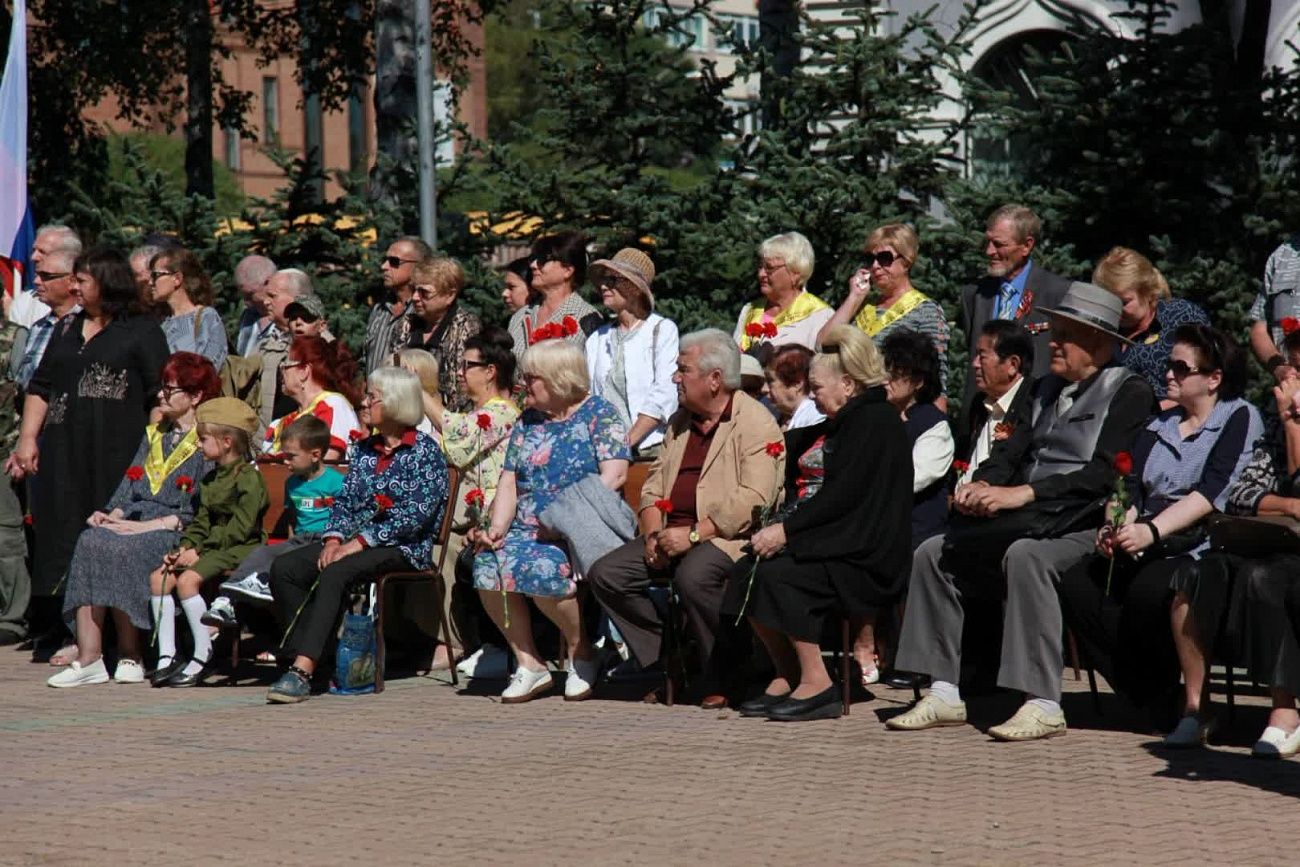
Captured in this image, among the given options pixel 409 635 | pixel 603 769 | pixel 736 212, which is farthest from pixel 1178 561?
pixel 736 212

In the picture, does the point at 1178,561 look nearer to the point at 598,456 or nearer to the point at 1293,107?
the point at 598,456

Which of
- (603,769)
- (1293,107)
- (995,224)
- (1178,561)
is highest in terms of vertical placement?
(1293,107)

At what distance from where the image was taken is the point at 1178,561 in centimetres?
852

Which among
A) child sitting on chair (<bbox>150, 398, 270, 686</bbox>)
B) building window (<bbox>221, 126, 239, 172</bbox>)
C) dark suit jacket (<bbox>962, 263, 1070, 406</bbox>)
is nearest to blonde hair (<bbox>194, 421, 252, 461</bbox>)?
child sitting on chair (<bbox>150, 398, 270, 686</bbox>)

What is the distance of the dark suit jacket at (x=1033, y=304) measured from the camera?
10.6 m

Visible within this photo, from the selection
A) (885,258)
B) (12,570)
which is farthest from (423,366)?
(12,570)

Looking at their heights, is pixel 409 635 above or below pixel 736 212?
below

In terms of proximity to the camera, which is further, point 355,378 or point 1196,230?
point 1196,230

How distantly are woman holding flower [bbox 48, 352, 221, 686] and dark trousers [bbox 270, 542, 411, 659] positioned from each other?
0.95 metres

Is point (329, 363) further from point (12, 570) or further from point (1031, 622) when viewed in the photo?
point (1031, 622)

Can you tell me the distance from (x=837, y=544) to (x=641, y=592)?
1064 mm

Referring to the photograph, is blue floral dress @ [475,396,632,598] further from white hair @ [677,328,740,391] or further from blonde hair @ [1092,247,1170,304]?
blonde hair @ [1092,247,1170,304]

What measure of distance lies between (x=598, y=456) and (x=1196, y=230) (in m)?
5.10

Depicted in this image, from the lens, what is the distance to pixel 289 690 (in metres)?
10.1
